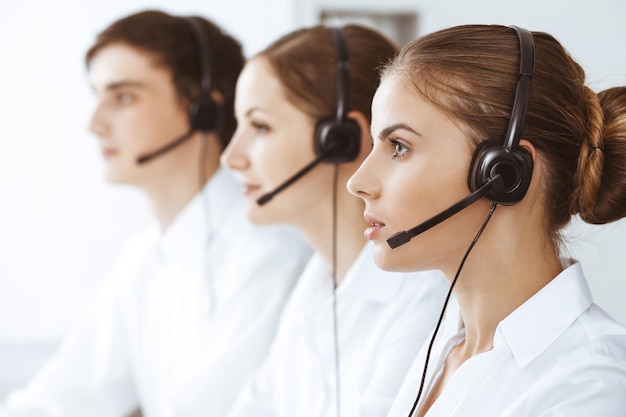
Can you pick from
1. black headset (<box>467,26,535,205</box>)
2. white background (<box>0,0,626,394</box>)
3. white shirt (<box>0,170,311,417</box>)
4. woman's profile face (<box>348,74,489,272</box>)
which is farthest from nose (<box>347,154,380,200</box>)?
white background (<box>0,0,626,394</box>)

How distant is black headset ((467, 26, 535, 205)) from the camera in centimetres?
77

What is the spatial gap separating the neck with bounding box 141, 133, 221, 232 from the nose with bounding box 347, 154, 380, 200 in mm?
929

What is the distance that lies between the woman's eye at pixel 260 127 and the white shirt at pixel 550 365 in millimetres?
631

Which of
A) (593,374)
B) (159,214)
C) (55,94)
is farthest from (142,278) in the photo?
(593,374)

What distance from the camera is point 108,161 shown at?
175cm

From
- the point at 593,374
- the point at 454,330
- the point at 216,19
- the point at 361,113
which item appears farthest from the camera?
the point at 216,19

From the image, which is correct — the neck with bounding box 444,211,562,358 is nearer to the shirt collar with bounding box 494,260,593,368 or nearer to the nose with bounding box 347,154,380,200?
the shirt collar with bounding box 494,260,593,368

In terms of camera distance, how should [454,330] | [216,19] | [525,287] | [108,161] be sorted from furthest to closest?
[216,19] → [108,161] → [454,330] → [525,287]

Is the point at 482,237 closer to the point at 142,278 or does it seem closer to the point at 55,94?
the point at 142,278

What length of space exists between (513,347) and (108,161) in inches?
46.3

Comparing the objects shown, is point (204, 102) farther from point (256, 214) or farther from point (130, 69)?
point (256, 214)

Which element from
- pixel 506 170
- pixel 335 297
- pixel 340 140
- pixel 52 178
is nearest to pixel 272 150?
pixel 340 140

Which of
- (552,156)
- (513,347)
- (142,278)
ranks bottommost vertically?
(142,278)

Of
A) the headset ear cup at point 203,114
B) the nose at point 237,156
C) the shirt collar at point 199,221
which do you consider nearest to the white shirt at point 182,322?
the shirt collar at point 199,221
